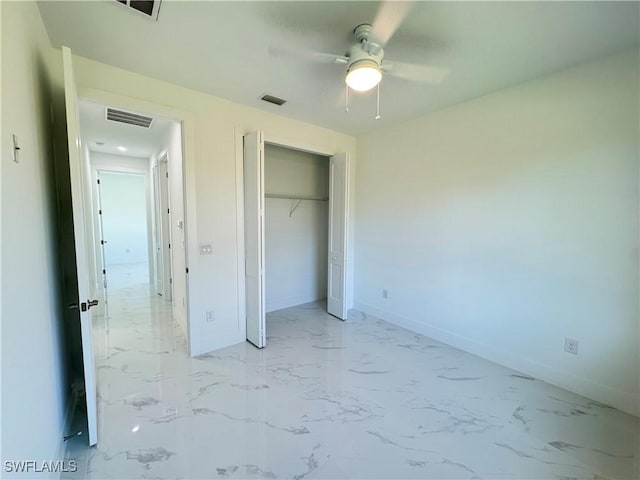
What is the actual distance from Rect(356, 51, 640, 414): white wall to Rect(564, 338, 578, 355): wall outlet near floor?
3 cm

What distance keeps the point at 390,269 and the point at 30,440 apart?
3.33m

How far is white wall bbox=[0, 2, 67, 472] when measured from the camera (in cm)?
108

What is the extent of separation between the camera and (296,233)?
439 cm

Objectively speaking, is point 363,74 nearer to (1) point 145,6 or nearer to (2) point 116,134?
(1) point 145,6

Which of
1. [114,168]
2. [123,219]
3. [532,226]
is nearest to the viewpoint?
[532,226]

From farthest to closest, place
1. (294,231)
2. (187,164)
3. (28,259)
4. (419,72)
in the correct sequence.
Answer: (294,231)
(187,164)
(419,72)
(28,259)

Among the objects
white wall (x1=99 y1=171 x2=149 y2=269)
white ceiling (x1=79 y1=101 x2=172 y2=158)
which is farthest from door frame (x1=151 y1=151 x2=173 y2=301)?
white wall (x1=99 y1=171 x2=149 y2=269)

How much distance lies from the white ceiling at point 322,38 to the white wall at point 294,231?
1648mm

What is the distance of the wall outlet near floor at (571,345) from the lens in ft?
7.47

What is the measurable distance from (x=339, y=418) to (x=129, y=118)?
12.0 ft

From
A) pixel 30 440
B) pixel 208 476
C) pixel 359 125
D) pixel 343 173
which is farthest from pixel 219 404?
pixel 359 125

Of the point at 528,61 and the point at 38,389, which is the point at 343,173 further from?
the point at 38,389

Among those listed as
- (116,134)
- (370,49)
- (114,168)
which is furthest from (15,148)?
(114,168)

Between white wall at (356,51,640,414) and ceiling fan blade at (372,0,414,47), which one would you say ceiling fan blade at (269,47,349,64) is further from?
white wall at (356,51,640,414)
